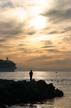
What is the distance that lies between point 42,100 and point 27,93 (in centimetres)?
271

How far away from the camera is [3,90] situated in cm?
5262

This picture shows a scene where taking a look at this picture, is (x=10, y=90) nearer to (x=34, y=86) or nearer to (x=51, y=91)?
(x=34, y=86)

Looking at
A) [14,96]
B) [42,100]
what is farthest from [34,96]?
[14,96]

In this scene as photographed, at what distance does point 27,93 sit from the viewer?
55.8m

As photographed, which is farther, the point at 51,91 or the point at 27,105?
the point at 51,91

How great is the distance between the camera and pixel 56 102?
56.5 m

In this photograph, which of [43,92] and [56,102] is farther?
[43,92]

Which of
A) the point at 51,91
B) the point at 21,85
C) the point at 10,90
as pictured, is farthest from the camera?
the point at 51,91

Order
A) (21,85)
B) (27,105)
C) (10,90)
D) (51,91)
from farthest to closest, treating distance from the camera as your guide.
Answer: (51,91)
(21,85)
(10,90)
(27,105)

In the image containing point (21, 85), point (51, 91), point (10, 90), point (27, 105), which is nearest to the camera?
point (27, 105)

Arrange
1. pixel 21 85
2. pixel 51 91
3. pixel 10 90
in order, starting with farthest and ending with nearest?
pixel 51 91 → pixel 21 85 → pixel 10 90

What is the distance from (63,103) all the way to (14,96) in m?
8.42

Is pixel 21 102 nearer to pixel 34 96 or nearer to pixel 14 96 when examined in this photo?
pixel 14 96

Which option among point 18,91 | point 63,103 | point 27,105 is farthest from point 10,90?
Answer: point 63,103
